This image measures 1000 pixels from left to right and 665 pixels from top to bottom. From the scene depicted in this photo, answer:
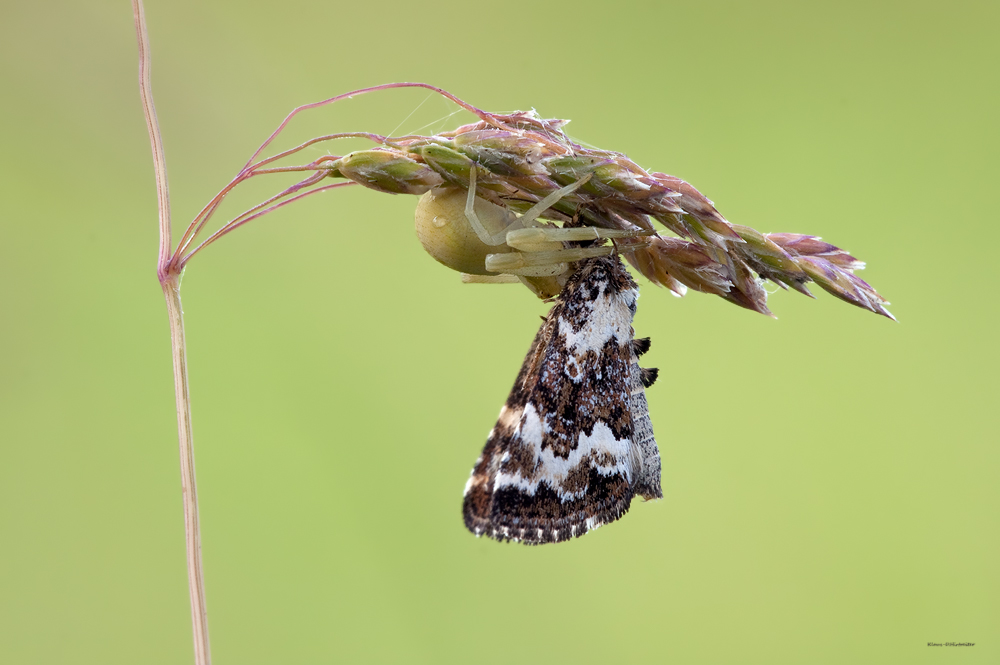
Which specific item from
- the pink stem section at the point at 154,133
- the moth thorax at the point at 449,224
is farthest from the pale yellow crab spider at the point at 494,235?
the pink stem section at the point at 154,133

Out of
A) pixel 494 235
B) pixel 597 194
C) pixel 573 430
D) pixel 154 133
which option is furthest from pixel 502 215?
pixel 154 133

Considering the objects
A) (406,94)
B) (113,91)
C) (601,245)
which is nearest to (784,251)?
(601,245)

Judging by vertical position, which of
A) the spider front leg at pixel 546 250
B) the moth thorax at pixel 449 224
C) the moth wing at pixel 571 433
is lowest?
the moth wing at pixel 571 433

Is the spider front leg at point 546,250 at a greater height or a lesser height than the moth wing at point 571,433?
greater

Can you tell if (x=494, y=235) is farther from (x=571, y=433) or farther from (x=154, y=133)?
(x=154, y=133)

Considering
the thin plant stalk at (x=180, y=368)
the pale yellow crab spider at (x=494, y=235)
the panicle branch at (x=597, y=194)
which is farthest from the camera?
the pale yellow crab spider at (x=494, y=235)

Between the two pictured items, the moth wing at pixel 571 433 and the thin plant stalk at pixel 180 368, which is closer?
the thin plant stalk at pixel 180 368

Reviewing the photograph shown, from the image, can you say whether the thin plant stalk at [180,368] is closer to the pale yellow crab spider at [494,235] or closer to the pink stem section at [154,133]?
the pink stem section at [154,133]
